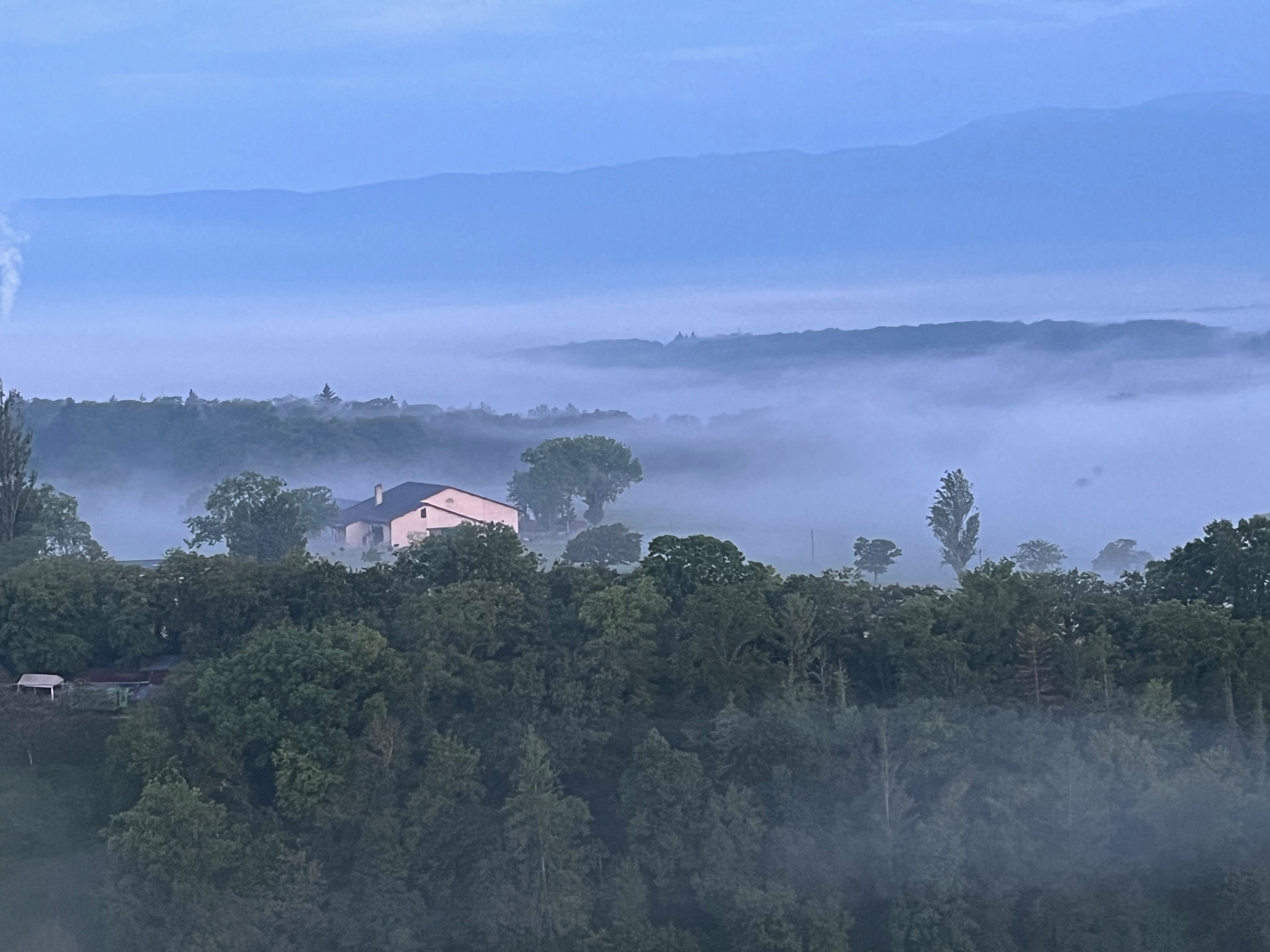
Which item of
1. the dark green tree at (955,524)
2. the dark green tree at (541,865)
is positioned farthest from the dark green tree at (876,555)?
the dark green tree at (541,865)

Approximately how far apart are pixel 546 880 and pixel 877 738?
9.54 ft

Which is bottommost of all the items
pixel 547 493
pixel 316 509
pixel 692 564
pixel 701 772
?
pixel 701 772

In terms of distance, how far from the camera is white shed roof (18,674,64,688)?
13.3 metres

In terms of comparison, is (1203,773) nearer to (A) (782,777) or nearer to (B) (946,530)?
(A) (782,777)

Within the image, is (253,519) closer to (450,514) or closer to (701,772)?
(450,514)

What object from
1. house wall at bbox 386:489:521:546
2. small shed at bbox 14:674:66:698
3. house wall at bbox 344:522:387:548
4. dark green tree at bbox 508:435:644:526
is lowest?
small shed at bbox 14:674:66:698

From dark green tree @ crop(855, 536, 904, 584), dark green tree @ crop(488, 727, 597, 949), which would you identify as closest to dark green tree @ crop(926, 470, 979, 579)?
dark green tree @ crop(855, 536, 904, 584)

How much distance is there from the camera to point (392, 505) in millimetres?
26953

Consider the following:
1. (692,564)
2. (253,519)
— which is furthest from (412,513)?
(692,564)

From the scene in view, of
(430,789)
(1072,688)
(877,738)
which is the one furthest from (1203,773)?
(430,789)

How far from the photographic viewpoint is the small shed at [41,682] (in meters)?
13.3

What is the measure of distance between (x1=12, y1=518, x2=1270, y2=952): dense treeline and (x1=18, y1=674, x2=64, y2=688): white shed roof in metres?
0.29

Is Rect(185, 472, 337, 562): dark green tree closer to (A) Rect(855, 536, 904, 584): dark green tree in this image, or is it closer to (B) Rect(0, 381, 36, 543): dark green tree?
(B) Rect(0, 381, 36, 543): dark green tree

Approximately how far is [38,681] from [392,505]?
13.7 meters
